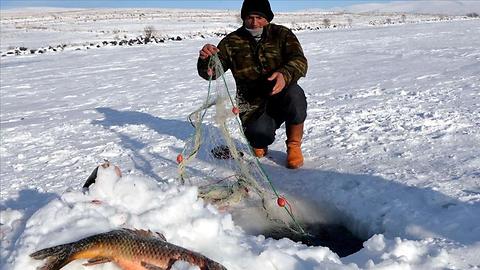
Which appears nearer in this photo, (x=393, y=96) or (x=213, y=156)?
(x=213, y=156)

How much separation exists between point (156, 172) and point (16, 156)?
6.08ft

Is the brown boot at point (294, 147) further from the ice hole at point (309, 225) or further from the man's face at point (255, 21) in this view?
the man's face at point (255, 21)

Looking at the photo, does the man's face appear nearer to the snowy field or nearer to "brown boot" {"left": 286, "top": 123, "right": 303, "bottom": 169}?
"brown boot" {"left": 286, "top": 123, "right": 303, "bottom": 169}

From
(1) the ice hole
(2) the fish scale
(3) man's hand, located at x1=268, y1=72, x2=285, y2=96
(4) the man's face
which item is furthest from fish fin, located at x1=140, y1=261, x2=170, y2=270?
(4) the man's face

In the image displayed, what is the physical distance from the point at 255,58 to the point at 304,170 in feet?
3.26

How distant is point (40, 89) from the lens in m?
10.2

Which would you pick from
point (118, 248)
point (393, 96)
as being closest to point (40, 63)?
point (393, 96)

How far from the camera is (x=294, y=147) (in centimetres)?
396

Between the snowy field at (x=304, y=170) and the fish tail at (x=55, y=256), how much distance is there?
2.6 inches

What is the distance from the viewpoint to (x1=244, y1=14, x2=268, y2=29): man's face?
388 centimetres

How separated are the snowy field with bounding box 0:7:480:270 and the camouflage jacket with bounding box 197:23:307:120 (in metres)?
0.61

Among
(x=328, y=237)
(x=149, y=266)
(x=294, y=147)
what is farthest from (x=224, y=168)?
(x=149, y=266)

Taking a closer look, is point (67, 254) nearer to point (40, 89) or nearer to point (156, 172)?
point (156, 172)

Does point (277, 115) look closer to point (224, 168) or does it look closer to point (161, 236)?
point (224, 168)
